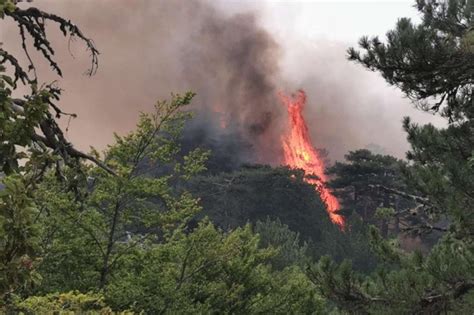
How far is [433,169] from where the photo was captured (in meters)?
7.38

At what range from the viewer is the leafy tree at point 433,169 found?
6.98 meters

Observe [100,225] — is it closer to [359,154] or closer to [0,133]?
[0,133]

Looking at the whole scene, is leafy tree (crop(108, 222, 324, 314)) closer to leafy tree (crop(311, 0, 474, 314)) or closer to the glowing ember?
leafy tree (crop(311, 0, 474, 314))

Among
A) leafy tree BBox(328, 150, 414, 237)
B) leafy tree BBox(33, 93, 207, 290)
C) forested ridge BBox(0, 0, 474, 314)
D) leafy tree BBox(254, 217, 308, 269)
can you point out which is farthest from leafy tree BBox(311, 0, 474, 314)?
leafy tree BBox(328, 150, 414, 237)

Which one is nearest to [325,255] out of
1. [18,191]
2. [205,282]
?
[205,282]

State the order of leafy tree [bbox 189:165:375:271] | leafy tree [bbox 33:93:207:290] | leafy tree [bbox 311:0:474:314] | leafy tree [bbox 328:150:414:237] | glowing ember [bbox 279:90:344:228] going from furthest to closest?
glowing ember [bbox 279:90:344:228]
leafy tree [bbox 189:165:375:271]
leafy tree [bbox 328:150:414:237]
leafy tree [bbox 33:93:207:290]
leafy tree [bbox 311:0:474:314]

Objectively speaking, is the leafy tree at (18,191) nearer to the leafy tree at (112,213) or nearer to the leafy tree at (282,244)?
the leafy tree at (112,213)

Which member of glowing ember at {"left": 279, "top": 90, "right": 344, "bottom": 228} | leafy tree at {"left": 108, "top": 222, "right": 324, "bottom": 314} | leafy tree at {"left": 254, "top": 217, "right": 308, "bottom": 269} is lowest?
leafy tree at {"left": 108, "top": 222, "right": 324, "bottom": 314}

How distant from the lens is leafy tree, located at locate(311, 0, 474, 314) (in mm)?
6984

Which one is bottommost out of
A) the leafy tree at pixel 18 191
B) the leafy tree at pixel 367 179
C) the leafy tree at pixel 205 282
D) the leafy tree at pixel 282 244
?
the leafy tree at pixel 18 191

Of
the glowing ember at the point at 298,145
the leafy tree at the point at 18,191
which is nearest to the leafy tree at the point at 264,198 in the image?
the glowing ember at the point at 298,145

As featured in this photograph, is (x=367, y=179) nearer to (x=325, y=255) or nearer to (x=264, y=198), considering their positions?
(x=264, y=198)

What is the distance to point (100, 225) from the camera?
8.24 metres

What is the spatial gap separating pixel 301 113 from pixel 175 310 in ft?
238
